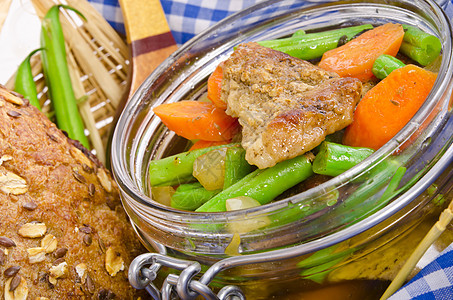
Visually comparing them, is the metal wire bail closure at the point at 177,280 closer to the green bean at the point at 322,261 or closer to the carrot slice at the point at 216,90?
the green bean at the point at 322,261

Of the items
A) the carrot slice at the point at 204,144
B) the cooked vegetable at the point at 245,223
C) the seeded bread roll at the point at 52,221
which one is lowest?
the seeded bread roll at the point at 52,221

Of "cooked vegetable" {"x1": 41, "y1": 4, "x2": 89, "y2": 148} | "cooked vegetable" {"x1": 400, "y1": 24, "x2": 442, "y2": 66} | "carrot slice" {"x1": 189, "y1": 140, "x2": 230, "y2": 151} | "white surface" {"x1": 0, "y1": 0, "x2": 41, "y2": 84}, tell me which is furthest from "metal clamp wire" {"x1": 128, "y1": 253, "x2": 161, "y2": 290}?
"white surface" {"x1": 0, "y1": 0, "x2": 41, "y2": 84}

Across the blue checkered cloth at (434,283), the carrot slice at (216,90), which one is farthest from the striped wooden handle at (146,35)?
the blue checkered cloth at (434,283)

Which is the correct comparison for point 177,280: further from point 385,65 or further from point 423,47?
point 423,47

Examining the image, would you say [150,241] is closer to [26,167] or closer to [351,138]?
[26,167]

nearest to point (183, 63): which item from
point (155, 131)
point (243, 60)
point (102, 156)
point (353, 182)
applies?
point (155, 131)

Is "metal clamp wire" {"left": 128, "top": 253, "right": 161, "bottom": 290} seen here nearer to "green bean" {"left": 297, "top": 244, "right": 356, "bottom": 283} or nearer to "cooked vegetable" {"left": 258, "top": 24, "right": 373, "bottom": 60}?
"green bean" {"left": 297, "top": 244, "right": 356, "bottom": 283}

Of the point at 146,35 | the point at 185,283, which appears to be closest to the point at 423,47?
the point at 185,283
